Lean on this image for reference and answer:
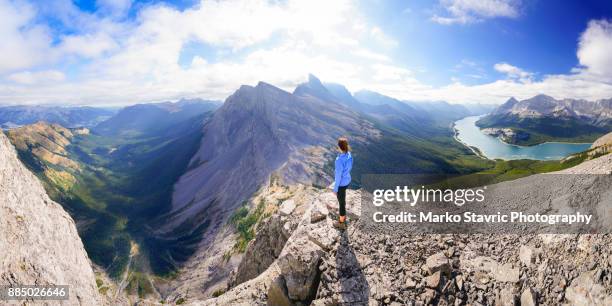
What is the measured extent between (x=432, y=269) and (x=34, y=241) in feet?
78.4

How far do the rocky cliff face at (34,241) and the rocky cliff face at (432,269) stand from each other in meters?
10.9

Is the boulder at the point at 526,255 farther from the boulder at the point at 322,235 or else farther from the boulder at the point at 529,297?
the boulder at the point at 322,235

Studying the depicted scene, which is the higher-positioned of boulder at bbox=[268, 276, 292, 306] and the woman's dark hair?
the woman's dark hair

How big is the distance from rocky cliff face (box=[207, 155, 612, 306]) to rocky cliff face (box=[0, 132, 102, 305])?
10886mm

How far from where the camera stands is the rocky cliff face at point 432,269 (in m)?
11.0

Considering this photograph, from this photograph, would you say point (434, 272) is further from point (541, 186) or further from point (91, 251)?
point (91, 251)

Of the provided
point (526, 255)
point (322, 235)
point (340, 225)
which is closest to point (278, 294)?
point (322, 235)

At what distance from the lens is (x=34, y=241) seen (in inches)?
749

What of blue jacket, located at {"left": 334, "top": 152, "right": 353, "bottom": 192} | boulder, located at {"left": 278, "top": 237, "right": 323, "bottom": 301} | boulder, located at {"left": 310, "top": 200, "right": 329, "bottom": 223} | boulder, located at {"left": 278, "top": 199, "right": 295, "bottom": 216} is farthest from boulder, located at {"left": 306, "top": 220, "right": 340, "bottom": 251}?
boulder, located at {"left": 278, "top": 199, "right": 295, "bottom": 216}

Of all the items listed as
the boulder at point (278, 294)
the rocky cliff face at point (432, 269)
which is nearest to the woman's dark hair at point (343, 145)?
the rocky cliff face at point (432, 269)

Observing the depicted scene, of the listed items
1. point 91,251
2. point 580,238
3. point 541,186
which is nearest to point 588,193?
point 580,238

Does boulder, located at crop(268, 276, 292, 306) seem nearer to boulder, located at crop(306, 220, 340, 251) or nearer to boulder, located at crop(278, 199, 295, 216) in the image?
boulder, located at crop(306, 220, 340, 251)

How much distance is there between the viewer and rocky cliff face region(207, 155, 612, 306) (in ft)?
36.1

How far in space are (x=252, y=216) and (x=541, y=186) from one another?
433 ft
